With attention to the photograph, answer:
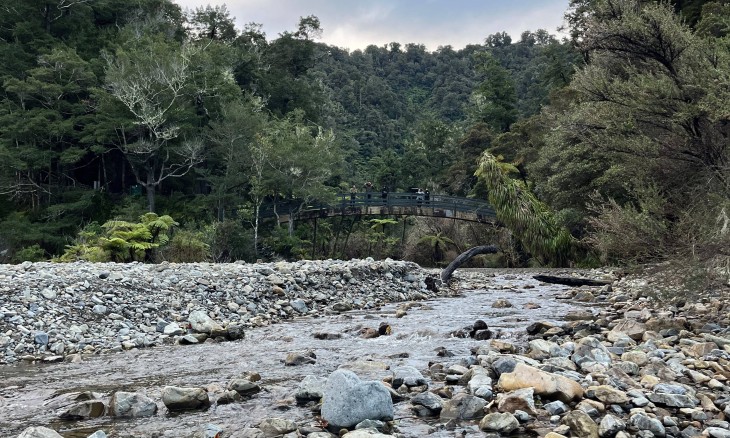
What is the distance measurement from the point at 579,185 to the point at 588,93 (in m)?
10.7

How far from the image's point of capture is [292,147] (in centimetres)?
2688

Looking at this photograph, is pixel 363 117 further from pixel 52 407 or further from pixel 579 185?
pixel 52 407

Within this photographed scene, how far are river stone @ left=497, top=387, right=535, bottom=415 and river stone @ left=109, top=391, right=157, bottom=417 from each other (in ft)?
9.94

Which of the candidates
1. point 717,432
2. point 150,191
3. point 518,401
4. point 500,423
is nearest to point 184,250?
point 150,191

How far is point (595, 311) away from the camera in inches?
422

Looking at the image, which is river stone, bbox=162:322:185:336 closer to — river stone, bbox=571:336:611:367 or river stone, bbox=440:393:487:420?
river stone, bbox=440:393:487:420

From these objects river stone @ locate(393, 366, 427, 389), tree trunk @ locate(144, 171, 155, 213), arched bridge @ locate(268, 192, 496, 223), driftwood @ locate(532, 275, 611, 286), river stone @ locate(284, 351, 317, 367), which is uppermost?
tree trunk @ locate(144, 171, 155, 213)

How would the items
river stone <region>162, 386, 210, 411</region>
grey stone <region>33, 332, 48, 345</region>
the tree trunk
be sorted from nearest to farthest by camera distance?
river stone <region>162, 386, 210, 411</region> < grey stone <region>33, 332, 48, 345</region> < the tree trunk

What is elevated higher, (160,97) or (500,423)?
(160,97)

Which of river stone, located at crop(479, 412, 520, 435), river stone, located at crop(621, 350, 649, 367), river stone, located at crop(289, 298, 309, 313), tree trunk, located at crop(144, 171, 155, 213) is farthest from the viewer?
tree trunk, located at crop(144, 171, 155, 213)

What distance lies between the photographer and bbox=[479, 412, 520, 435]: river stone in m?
4.29

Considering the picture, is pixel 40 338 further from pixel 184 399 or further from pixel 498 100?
pixel 498 100

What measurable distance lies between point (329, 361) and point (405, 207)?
74.8 ft

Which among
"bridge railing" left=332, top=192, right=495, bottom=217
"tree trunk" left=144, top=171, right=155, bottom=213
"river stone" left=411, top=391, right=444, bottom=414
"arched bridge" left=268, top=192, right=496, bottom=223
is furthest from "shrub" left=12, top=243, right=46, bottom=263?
"river stone" left=411, top=391, right=444, bottom=414
